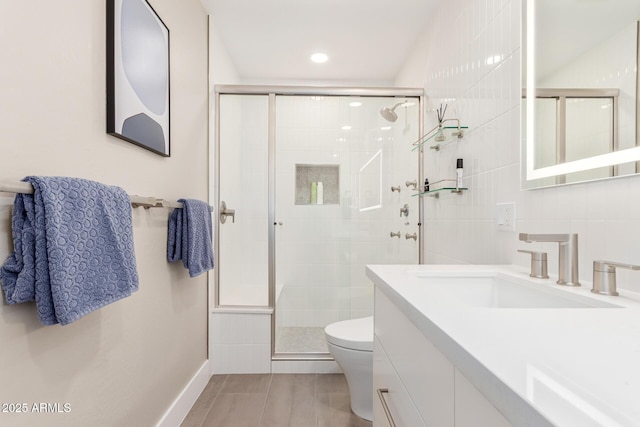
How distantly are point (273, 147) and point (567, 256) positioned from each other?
6.13ft

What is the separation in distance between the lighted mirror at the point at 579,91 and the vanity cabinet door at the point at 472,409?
2.22ft

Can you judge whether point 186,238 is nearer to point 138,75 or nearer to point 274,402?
point 138,75

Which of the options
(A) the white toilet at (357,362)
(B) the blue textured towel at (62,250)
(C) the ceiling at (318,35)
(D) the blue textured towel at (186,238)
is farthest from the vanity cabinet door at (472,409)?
(C) the ceiling at (318,35)

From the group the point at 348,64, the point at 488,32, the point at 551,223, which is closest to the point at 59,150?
the point at 551,223

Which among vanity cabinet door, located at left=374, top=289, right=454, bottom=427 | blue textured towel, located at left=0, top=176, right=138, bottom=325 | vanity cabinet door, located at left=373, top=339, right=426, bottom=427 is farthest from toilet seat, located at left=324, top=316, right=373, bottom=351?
blue textured towel, located at left=0, top=176, right=138, bottom=325

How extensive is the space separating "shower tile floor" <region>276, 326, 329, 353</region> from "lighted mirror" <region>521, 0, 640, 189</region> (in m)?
1.75

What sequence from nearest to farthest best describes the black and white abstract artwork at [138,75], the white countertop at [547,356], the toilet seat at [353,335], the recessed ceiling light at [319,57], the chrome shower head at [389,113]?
the white countertop at [547,356], the black and white abstract artwork at [138,75], the toilet seat at [353,335], the chrome shower head at [389,113], the recessed ceiling light at [319,57]

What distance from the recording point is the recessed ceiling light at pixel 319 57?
2.59 metres

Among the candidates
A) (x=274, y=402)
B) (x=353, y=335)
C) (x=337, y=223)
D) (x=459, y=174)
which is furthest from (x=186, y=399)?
(x=459, y=174)

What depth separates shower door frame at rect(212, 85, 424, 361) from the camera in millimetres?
2248

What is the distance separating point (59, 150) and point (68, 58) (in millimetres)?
263

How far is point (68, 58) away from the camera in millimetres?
901

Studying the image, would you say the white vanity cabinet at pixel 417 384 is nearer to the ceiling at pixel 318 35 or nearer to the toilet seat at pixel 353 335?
the toilet seat at pixel 353 335

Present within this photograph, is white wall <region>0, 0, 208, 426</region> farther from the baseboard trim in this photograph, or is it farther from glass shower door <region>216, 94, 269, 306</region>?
glass shower door <region>216, 94, 269, 306</region>
